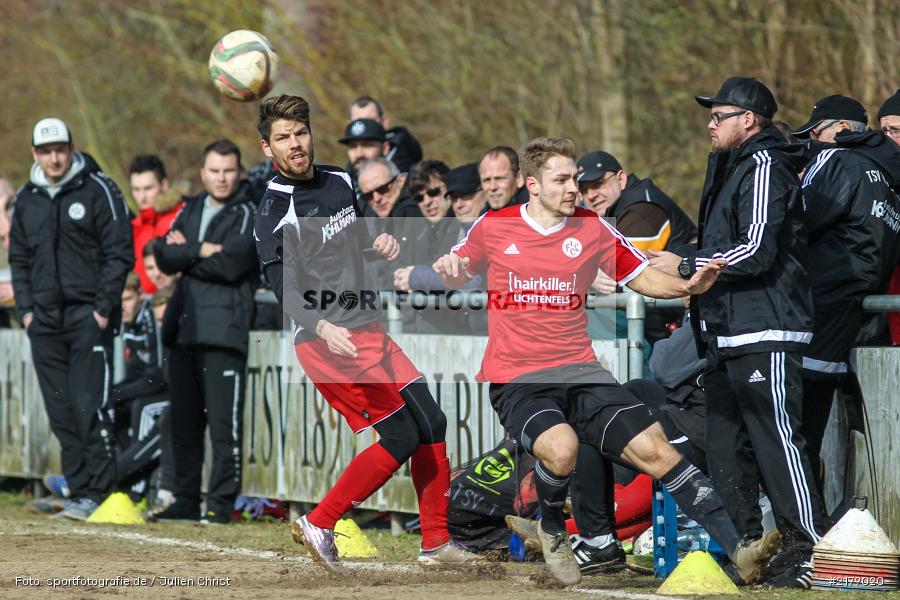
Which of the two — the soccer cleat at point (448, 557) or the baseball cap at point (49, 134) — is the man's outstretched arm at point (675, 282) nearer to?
the soccer cleat at point (448, 557)

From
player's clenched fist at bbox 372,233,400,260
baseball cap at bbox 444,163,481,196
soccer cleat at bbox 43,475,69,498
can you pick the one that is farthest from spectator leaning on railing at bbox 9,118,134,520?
player's clenched fist at bbox 372,233,400,260

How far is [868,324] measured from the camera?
Result: 7.91 m

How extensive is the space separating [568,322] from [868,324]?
5.55ft

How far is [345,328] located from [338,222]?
0.61m

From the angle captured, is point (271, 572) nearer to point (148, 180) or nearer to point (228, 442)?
point (228, 442)

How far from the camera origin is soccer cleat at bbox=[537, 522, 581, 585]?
7.12 metres

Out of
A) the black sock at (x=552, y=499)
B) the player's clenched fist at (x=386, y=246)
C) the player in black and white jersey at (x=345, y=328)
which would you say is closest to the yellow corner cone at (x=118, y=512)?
the player in black and white jersey at (x=345, y=328)

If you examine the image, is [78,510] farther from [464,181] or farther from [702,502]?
[702,502]

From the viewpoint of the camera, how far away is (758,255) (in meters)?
7.19

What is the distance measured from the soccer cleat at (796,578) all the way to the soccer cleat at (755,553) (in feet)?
0.64

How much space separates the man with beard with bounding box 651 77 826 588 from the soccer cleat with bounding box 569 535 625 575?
734mm

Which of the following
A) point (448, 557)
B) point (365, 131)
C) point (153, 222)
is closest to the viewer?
point (448, 557)

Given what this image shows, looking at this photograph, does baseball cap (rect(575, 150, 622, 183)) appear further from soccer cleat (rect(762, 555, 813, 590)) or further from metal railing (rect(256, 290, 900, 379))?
soccer cleat (rect(762, 555, 813, 590))

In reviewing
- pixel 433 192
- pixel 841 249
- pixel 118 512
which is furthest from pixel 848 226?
pixel 118 512
